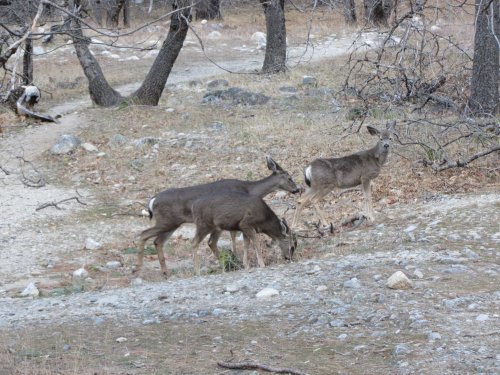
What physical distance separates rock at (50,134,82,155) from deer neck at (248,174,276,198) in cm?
634

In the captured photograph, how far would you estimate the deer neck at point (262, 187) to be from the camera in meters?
11.3

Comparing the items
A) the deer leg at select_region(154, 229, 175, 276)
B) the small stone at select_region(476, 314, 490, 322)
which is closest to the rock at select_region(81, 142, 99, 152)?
the deer leg at select_region(154, 229, 175, 276)

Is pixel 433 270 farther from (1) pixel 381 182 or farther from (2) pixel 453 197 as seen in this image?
(1) pixel 381 182

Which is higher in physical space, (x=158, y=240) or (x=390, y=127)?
(x=390, y=127)

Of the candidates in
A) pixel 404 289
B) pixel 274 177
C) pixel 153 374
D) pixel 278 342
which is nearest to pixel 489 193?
pixel 274 177

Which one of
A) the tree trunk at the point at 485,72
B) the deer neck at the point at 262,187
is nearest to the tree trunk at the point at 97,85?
the tree trunk at the point at 485,72

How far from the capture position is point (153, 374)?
6172 mm

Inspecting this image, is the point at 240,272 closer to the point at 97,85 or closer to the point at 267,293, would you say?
the point at 267,293

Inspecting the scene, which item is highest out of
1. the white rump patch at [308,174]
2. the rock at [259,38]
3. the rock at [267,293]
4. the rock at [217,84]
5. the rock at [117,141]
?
the white rump patch at [308,174]

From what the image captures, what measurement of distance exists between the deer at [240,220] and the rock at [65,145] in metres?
7.16

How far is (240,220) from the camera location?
10031mm

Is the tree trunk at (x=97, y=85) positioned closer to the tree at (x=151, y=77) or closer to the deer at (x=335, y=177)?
the tree at (x=151, y=77)

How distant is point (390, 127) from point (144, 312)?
20.0 ft

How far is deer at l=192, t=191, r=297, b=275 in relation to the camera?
9992mm
